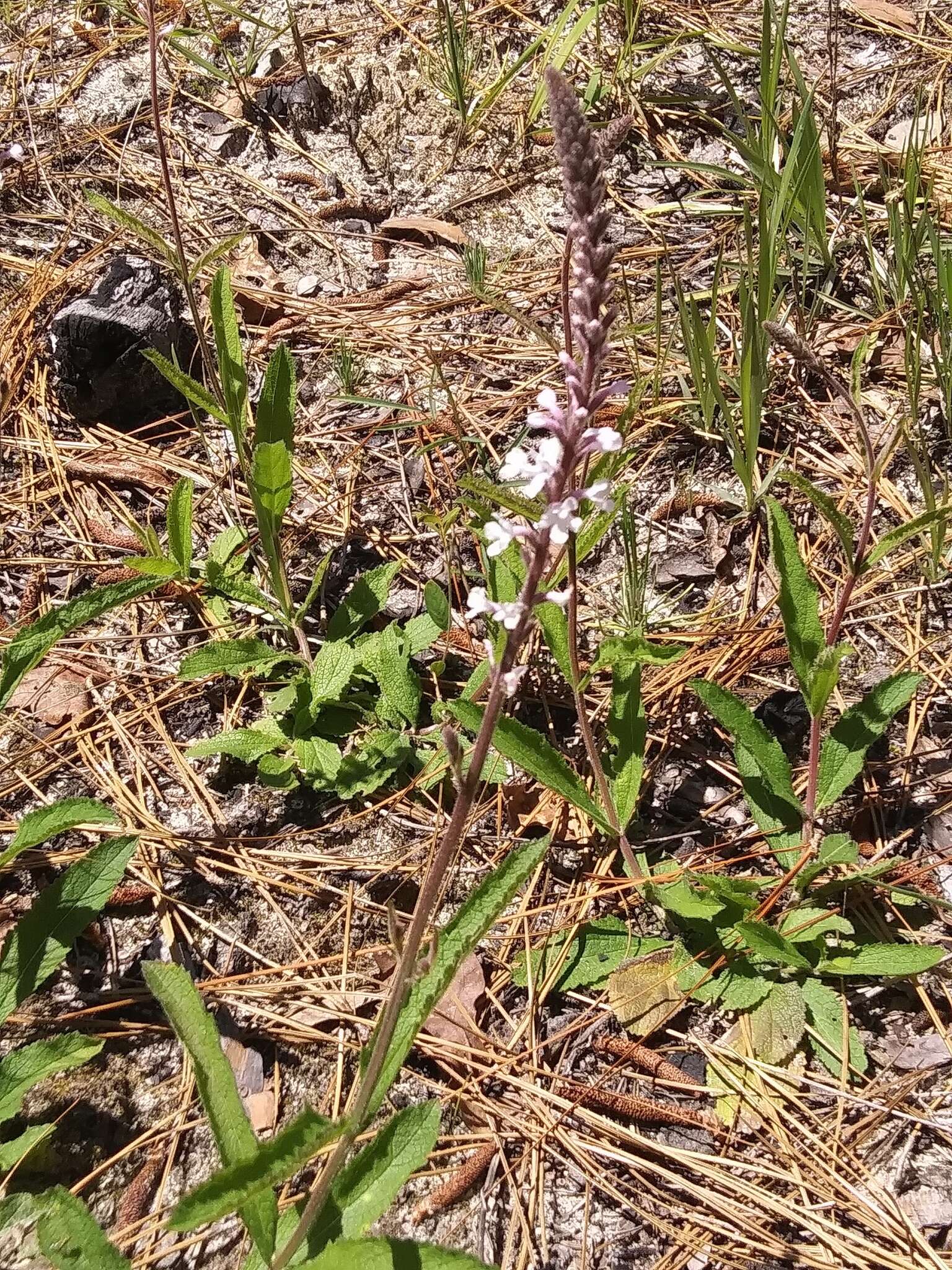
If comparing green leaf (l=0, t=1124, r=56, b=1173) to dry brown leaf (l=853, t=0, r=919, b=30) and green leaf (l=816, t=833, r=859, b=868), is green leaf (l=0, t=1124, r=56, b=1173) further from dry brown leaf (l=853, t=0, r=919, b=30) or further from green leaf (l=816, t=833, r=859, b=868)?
dry brown leaf (l=853, t=0, r=919, b=30)

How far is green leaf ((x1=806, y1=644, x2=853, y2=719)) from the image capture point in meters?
2.10

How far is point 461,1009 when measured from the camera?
2.23 meters

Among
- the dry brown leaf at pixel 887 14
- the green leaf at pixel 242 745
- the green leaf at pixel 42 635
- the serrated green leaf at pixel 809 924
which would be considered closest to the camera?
the serrated green leaf at pixel 809 924

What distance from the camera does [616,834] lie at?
2307 mm

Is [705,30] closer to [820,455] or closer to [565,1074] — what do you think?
[820,455]

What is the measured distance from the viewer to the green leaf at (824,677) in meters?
2.10

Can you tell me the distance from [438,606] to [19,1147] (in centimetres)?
157

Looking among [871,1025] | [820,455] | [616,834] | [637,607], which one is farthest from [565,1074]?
[820,455]

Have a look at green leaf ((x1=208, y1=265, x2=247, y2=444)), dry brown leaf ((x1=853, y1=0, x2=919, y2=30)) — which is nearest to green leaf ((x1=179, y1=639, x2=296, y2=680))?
green leaf ((x1=208, y1=265, x2=247, y2=444))

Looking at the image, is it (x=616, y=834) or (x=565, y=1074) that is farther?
(x=616, y=834)

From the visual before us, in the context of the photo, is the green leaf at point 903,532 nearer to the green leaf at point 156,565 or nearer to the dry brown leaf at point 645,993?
the dry brown leaf at point 645,993

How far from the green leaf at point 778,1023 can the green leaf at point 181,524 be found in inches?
71.9

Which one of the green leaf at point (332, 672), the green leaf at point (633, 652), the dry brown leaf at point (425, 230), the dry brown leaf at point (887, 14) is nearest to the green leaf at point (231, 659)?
the green leaf at point (332, 672)

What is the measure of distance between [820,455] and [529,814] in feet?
4.95
